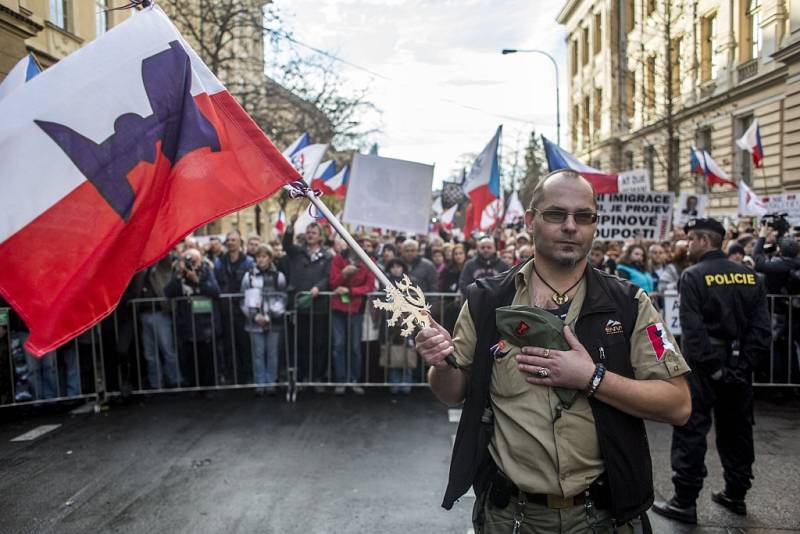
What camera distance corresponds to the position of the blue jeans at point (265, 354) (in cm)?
847

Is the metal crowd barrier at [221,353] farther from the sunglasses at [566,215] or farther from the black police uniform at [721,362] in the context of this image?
the sunglasses at [566,215]

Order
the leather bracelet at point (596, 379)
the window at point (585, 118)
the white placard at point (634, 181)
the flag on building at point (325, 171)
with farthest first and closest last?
the window at point (585, 118), the flag on building at point (325, 171), the white placard at point (634, 181), the leather bracelet at point (596, 379)

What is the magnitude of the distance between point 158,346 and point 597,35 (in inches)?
1747

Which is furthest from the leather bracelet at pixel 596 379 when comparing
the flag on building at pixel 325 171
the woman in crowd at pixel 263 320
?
the flag on building at pixel 325 171

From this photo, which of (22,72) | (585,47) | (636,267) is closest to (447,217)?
(636,267)

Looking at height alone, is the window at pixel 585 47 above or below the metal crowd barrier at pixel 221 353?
above

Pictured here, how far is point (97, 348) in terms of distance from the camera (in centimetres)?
822

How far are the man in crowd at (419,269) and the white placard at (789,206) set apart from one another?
21.6 feet

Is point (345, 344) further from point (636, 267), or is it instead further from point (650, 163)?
point (650, 163)

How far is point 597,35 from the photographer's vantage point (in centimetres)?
4584

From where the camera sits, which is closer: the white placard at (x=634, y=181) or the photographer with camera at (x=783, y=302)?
the photographer with camera at (x=783, y=302)

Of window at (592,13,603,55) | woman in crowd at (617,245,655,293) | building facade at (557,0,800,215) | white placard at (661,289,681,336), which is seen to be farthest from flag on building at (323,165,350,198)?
window at (592,13,603,55)

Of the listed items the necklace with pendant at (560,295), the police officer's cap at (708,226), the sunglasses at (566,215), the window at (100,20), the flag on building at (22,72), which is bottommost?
the necklace with pendant at (560,295)

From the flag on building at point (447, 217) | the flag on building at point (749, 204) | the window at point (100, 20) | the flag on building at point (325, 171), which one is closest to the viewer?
the flag on building at point (749, 204)
